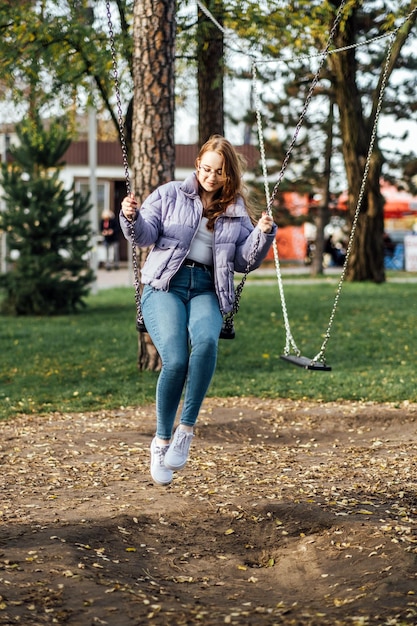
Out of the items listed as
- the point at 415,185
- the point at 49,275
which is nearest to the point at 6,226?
the point at 49,275

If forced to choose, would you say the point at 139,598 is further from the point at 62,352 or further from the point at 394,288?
the point at 394,288

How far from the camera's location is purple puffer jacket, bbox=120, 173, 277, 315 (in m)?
5.66

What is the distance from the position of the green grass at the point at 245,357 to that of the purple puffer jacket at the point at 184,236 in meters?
4.24

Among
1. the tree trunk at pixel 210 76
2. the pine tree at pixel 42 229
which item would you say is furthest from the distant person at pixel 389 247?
the tree trunk at pixel 210 76

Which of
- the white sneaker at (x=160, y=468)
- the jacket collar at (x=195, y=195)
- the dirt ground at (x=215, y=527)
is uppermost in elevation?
the jacket collar at (x=195, y=195)

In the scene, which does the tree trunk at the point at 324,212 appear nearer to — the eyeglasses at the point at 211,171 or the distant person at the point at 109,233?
the distant person at the point at 109,233

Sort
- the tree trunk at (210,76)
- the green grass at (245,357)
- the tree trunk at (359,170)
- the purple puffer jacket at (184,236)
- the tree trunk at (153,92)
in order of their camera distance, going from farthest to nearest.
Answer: the tree trunk at (359,170) < the tree trunk at (210,76) < the green grass at (245,357) < the tree trunk at (153,92) < the purple puffer jacket at (184,236)

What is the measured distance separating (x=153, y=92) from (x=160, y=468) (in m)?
5.24

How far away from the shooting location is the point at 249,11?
12.5 meters

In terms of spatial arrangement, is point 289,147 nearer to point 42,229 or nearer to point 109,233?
point 42,229

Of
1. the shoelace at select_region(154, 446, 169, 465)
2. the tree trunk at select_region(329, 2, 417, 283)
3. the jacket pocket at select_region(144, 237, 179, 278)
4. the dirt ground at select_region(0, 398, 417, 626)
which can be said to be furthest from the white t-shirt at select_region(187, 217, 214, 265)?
the tree trunk at select_region(329, 2, 417, 283)

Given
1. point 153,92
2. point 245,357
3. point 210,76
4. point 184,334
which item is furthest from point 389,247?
point 184,334

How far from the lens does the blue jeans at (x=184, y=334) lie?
5.56 metres

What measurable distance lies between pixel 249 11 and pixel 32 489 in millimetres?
7832
